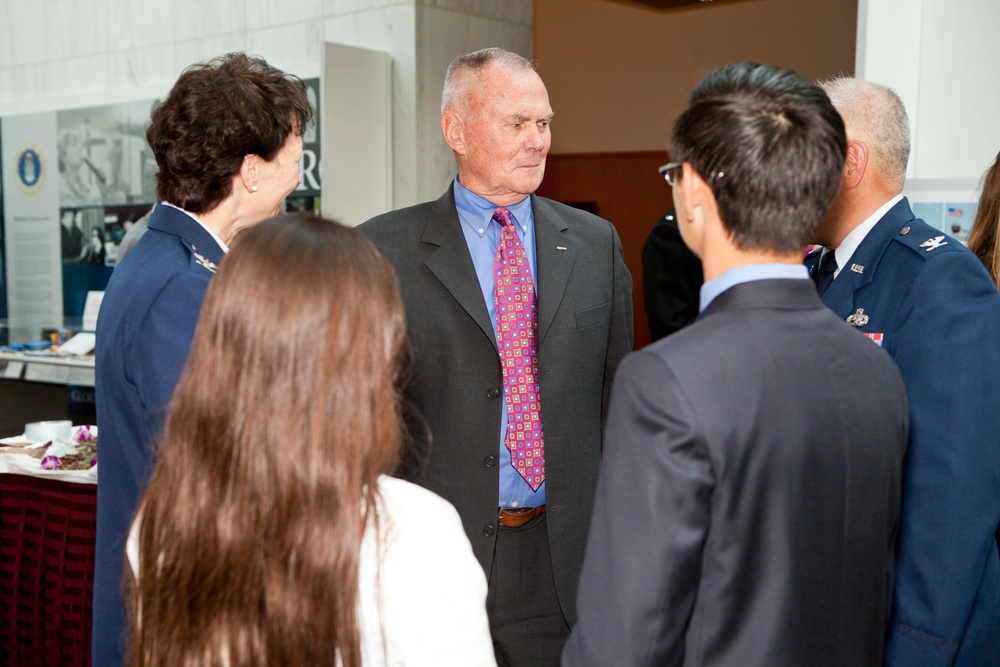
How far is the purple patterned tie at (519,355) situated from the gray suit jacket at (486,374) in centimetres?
4

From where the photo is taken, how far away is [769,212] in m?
1.27

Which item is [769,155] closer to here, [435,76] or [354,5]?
[435,76]

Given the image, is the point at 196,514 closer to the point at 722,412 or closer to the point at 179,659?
the point at 179,659

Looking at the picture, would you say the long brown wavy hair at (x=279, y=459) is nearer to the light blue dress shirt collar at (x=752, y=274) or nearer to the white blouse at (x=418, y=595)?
the white blouse at (x=418, y=595)

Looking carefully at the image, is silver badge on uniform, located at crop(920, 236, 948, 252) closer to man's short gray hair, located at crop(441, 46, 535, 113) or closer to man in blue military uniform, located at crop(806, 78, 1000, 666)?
man in blue military uniform, located at crop(806, 78, 1000, 666)

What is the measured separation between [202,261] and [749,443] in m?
1.12

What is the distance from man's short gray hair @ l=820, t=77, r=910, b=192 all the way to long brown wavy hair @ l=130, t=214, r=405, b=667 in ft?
4.32

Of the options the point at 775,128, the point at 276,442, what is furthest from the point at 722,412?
the point at 276,442

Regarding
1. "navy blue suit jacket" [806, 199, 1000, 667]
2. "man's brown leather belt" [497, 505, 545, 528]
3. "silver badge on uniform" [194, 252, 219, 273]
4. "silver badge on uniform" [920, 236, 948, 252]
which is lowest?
"man's brown leather belt" [497, 505, 545, 528]

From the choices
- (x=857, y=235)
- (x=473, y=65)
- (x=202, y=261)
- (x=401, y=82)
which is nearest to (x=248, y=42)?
(x=401, y=82)

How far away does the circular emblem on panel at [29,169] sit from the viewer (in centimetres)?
781

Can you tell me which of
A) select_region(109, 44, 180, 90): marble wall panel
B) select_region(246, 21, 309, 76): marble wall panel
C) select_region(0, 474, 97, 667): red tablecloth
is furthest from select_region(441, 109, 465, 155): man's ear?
select_region(109, 44, 180, 90): marble wall panel

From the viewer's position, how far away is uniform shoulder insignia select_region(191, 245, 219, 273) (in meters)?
1.75

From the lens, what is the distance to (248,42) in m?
6.75
